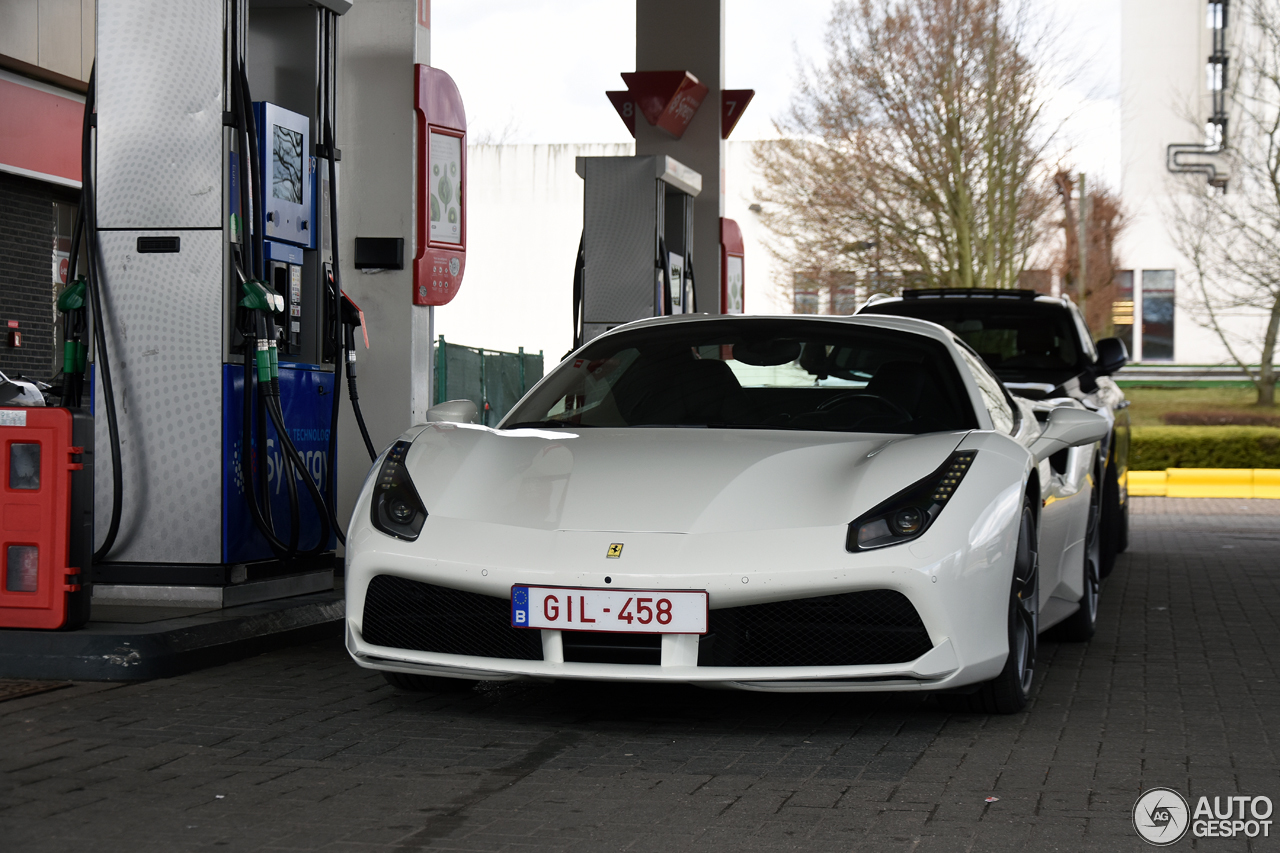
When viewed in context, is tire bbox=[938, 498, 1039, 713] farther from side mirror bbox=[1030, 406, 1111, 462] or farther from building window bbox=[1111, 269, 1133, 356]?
building window bbox=[1111, 269, 1133, 356]

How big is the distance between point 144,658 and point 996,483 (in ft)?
9.68

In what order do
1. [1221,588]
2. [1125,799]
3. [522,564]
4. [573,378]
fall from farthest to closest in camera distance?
[1221,588]
[573,378]
[522,564]
[1125,799]

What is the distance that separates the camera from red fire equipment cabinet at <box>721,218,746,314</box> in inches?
571

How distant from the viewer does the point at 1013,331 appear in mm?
9477

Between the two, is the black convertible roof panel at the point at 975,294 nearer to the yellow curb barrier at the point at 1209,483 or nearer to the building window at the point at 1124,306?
the yellow curb barrier at the point at 1209,483

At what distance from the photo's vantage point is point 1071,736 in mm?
4512

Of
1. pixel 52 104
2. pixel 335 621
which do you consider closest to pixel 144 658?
pixel 335 621

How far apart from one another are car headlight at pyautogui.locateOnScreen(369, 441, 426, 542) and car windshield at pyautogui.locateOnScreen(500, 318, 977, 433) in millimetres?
688

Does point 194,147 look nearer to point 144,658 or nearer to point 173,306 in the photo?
point 173,306

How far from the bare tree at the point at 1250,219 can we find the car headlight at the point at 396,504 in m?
24.8

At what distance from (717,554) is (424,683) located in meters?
1.29

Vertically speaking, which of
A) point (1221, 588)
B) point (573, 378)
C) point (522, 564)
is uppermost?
point (573, 378)

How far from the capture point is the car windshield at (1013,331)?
923 centimetres

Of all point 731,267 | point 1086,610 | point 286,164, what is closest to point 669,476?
point 1086,610
